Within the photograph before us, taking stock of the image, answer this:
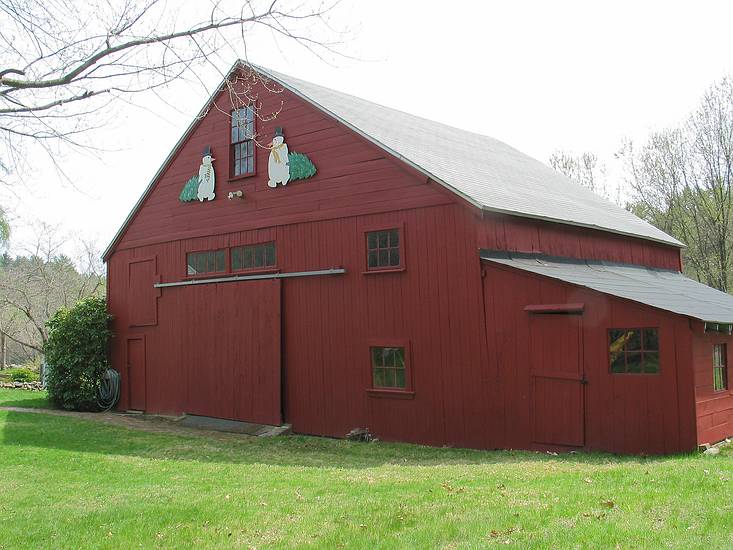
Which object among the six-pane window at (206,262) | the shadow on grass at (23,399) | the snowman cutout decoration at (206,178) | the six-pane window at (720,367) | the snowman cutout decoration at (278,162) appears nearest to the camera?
the six-pane window at (720,367)

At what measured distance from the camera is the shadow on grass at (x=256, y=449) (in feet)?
37.4

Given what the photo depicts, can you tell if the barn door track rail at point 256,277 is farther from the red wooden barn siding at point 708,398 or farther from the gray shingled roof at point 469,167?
the red wooden barn siding at point 708,398

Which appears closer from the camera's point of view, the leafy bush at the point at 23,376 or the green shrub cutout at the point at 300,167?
the green shrub cutout at the point at 300,167

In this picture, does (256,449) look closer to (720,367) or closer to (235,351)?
(235,351)

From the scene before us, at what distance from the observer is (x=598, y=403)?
37.9 feet

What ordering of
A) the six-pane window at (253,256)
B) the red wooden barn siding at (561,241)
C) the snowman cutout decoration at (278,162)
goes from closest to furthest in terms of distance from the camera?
the red wooden barn siding at (561,241) < the snowman cutout decoration at (278,162) < the six-pane window at (253,256)

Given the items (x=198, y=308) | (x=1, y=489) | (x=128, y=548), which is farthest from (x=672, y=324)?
(x=198, y=308)

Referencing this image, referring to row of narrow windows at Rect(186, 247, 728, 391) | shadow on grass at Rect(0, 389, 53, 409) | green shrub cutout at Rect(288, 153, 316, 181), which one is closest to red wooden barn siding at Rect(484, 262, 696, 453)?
row of narrow windows at Rect(186, 247, 728, 391)

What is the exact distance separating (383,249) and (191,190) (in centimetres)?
654

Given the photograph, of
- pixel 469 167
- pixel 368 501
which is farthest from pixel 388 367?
pixel 368 501

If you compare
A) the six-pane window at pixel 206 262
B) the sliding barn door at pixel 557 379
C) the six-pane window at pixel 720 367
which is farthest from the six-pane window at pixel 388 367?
the six-pane window at pixel 720 367

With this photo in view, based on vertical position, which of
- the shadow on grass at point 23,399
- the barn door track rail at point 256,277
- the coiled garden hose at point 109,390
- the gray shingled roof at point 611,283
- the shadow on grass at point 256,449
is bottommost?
the shadow on grass at point 256,449

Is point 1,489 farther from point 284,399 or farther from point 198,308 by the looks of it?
point 198,308

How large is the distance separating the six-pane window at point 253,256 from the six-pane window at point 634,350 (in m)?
8.03
